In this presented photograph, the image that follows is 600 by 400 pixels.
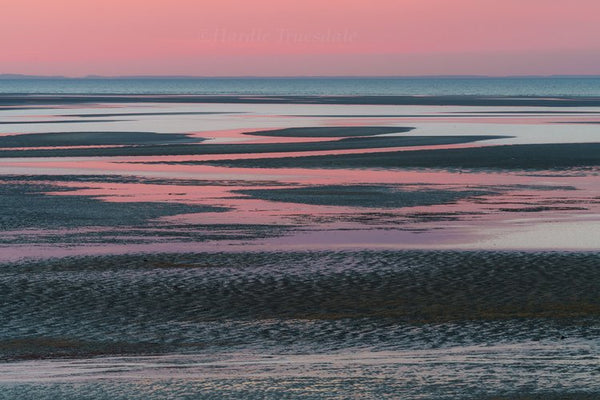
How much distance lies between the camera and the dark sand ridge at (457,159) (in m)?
37.3

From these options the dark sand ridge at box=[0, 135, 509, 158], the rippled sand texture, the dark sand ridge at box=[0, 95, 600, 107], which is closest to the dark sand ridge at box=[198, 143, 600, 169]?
the dark sand ridge at box=[0, 135, 509, 158]

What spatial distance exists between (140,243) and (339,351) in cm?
908

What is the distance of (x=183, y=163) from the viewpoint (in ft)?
127

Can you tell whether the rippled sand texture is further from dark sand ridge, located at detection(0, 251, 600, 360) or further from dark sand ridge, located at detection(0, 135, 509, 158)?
dark sand ridge, located at detection(0, 135, 509, 158)

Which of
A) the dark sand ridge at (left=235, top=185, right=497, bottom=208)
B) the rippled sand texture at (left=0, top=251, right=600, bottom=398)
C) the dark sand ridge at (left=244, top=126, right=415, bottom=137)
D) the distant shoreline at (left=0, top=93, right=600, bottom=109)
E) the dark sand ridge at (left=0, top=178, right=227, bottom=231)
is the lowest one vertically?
Result: the distant shoreline at (left=0, top=93, right=600, bottom=109)

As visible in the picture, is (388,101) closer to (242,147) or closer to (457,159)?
(242,147)

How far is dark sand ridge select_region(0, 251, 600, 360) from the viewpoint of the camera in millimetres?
12852

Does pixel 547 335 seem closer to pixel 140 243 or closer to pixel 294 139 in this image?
pixel 140 243

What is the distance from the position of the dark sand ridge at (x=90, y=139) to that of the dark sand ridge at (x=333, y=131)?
5.29 m

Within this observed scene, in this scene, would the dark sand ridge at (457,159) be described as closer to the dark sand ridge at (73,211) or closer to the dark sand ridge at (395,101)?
the dark sand ridge at (73,211)

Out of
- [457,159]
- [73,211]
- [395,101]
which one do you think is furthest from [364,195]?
[395,101]

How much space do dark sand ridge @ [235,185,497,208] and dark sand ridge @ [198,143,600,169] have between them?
7454mm

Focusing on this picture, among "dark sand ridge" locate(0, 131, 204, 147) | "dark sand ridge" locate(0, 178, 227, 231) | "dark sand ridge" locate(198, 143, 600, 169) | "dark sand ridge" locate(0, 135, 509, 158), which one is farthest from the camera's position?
"dark sand ridge" locate(0, 131, 204, 147)

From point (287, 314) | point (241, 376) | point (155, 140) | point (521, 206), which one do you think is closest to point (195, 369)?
point (241, 376)
